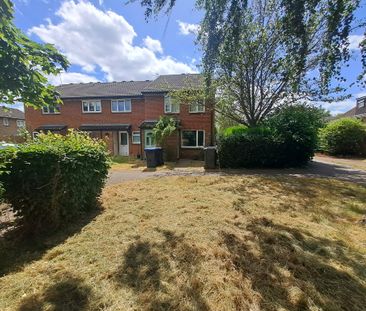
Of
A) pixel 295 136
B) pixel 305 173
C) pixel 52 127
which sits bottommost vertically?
pixel 305 173

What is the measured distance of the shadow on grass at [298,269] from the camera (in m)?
2.76

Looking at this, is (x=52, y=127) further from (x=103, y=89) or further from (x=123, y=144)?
(x=123, y=144)

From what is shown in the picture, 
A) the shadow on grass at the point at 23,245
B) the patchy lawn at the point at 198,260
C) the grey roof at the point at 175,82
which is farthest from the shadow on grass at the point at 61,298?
the grey roof at the point at 175,82

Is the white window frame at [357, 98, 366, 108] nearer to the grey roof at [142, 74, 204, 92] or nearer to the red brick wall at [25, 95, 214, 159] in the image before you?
the red brick wall at [25, 95, 214, 159]

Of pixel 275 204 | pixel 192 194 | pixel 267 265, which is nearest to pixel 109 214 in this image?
pixel 192 194

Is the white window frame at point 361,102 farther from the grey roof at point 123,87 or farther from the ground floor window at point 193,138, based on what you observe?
the ground floor window at point 193,138

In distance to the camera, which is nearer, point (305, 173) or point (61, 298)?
point (61, 298)

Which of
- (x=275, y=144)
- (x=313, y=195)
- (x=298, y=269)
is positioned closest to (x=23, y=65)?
(x=298, y=269)

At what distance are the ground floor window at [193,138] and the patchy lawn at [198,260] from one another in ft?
42.2

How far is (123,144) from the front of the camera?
72.6ft

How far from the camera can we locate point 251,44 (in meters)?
12.8

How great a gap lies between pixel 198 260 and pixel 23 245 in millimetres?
3328

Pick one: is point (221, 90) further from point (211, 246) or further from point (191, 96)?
point (211, 246)

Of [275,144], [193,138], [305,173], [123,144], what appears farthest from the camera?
[123,144]
